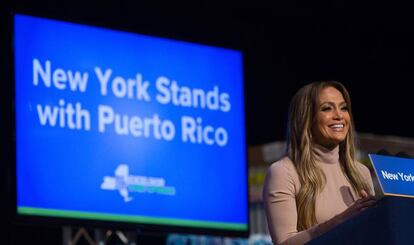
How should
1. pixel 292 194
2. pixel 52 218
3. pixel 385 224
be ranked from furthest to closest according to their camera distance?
pixel 52 218
pixel 292 194
pixel 385 224

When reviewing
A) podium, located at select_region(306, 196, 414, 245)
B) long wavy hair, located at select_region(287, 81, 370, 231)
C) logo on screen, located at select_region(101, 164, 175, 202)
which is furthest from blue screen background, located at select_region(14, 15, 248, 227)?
podium, located at select_region(306, 196, 414, 245)

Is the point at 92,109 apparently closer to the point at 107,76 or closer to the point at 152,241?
the point at 107,76

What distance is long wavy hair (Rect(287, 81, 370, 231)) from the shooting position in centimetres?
332

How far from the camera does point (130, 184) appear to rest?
6.49m

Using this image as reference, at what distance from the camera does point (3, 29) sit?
651 cm

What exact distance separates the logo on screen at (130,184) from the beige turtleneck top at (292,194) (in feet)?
10.1

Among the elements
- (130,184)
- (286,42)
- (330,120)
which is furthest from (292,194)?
(286,42)

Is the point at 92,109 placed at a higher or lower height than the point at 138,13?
lower

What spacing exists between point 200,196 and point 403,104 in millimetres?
2359

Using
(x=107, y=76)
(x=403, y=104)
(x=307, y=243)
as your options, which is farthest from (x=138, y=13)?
(x=307, y=243)

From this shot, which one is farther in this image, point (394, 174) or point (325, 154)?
point (325, 154)

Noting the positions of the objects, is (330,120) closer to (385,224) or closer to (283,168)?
(283,168)

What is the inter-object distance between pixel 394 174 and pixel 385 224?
12 cm

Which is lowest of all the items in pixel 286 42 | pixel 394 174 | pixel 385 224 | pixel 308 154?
pixel 385 224
